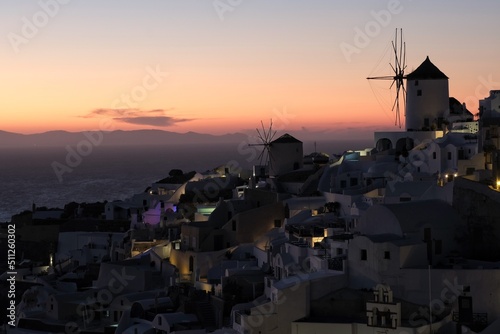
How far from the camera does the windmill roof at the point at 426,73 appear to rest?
3944cm

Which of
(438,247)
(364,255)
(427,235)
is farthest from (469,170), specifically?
(364,255)

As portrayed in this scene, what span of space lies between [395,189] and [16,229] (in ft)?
80.6

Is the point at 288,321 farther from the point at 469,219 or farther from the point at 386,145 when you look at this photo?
the point at 386,145

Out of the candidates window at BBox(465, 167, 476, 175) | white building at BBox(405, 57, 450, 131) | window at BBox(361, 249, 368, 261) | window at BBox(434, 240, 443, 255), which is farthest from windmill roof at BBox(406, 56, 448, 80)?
window at BBox(361, 249, 368, 261)

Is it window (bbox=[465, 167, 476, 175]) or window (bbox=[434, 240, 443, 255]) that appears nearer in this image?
window (bbox=[434, 240, 443, 255])

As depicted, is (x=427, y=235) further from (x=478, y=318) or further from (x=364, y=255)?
(x=478, y=318)

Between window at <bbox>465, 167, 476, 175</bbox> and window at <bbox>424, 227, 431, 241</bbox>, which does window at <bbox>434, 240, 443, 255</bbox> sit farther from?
window at <bbox>465, 167, 476, 175</bbox>

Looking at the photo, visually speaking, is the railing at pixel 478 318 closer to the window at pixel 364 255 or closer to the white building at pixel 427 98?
the window at pixel 364 255

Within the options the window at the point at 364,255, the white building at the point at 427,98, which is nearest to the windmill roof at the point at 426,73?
the white building at the point at 427,98

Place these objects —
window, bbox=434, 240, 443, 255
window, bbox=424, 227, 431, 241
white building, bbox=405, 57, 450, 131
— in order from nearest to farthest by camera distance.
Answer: window, bbox=424, 227, 431, 241, window, bbox=434, 240, 443, 255, white building, bbox=405, 57, 450, 131

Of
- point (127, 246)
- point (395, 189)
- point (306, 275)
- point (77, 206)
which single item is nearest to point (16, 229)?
point (77, 206)

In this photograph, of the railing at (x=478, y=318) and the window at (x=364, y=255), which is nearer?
the railing at (x=478, y=318)

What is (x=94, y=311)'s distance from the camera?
2870 centimetres

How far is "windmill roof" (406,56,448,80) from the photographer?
3944 centimetres
